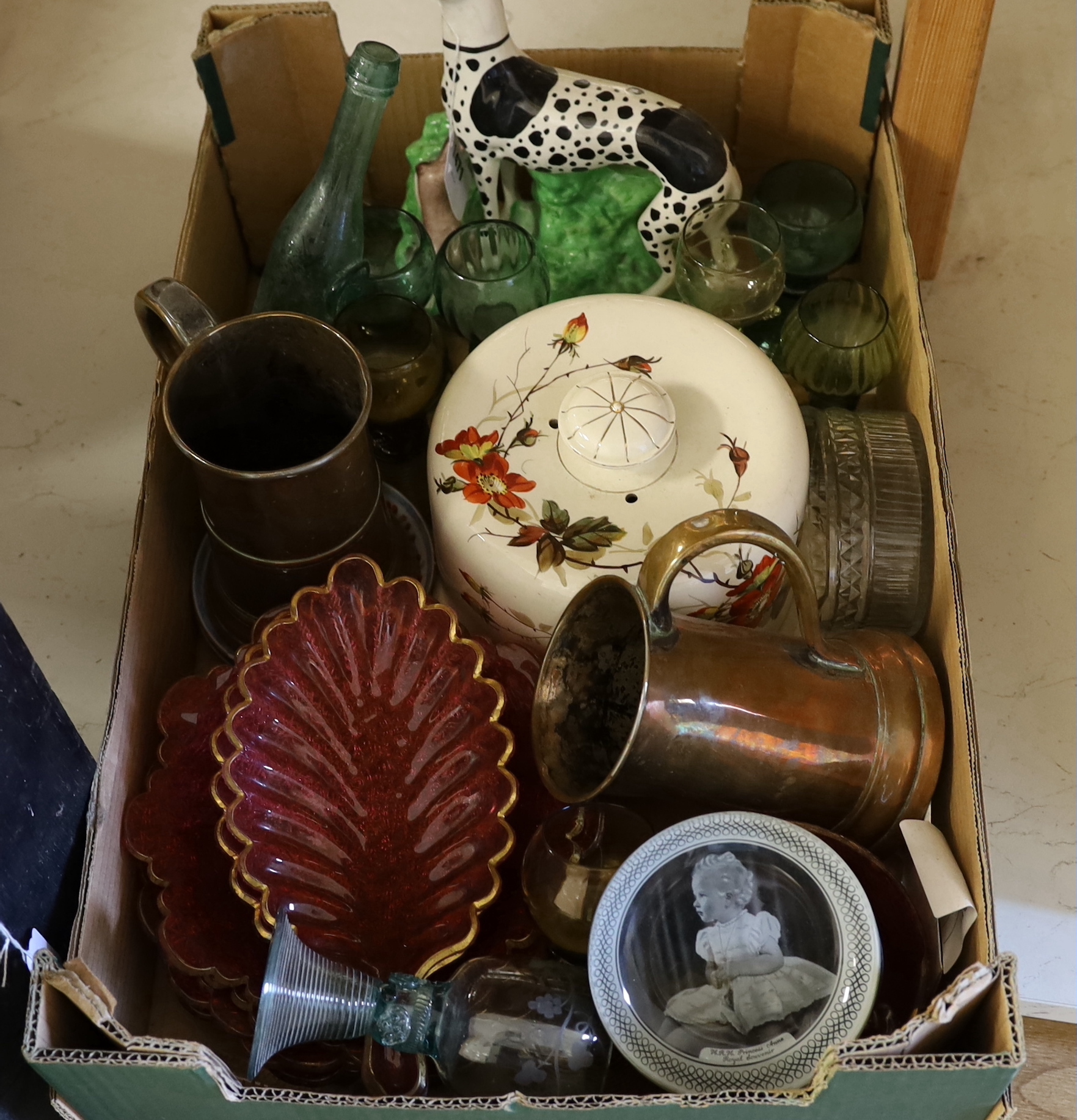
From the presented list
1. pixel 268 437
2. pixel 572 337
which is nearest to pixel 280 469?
pixel 268 437

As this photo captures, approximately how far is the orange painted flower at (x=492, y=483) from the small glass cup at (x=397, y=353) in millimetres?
92

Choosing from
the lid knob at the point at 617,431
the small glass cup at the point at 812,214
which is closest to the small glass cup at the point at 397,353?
the lid knob at the point at 617,431

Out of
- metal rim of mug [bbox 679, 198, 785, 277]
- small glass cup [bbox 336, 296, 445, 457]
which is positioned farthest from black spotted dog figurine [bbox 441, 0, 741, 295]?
small glass cup [bbox 336, 296, 445, 457]

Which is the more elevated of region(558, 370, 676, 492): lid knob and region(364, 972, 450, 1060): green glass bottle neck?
region(558, 370, 676, 492): lid knob

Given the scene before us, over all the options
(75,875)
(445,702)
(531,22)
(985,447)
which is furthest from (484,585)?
(531,22)

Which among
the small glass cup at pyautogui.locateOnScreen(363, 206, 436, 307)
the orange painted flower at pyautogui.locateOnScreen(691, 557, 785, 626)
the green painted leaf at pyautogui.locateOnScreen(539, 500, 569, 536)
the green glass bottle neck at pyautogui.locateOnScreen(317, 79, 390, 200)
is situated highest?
the green glass bottle neck at pyautogui.locateOnScreen(317, 79, 390, 200)

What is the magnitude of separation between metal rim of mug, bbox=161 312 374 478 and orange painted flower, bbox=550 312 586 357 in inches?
4.1

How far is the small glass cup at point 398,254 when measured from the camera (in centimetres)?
72

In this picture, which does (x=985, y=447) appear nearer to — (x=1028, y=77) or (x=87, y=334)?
(x=1028, y=77)

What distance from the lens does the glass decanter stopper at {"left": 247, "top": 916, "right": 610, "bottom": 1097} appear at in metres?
0.50

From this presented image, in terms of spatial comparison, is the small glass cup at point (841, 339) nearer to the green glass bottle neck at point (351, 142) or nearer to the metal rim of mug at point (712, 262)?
the metal rim of mug at point (712, 262)

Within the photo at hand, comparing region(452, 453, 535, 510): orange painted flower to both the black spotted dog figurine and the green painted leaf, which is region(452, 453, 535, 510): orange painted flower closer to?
the green painted leaf

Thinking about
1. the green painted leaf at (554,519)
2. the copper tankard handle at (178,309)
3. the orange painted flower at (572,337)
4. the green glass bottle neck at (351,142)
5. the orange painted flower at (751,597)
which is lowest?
the orange painted flower at (751,597)

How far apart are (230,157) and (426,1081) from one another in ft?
1.84
